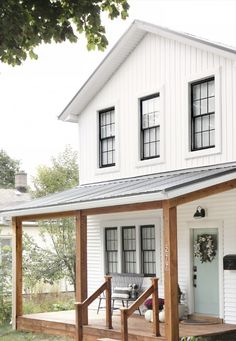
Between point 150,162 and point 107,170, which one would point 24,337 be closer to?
point 107,170

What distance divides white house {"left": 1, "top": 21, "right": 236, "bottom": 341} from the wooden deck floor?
101cm

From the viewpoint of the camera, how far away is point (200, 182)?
41.8ft

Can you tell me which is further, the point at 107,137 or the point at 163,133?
the point at 107,137

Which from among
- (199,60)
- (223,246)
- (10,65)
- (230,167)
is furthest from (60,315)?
(10,65)

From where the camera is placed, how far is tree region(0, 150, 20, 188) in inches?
2484

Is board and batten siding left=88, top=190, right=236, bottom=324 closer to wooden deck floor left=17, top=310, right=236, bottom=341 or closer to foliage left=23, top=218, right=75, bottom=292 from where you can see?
wooden deck floor left=17, top=310, right=236, bottom=341

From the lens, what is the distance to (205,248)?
621 inches

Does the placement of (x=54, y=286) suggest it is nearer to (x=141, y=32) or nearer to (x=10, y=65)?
(x=141, y=32)

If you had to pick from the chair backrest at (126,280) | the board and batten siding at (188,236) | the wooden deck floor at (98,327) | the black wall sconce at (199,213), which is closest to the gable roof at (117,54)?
the board and batten siding at (188,236)

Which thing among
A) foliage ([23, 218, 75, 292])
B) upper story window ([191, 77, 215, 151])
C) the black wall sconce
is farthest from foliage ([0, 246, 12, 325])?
upper story window ([191, 77, 215, 151])

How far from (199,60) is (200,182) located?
4.26 meters

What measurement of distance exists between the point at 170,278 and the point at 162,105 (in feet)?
18.6

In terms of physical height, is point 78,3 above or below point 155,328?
above

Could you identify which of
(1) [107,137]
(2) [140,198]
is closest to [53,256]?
(1) [107,137]
